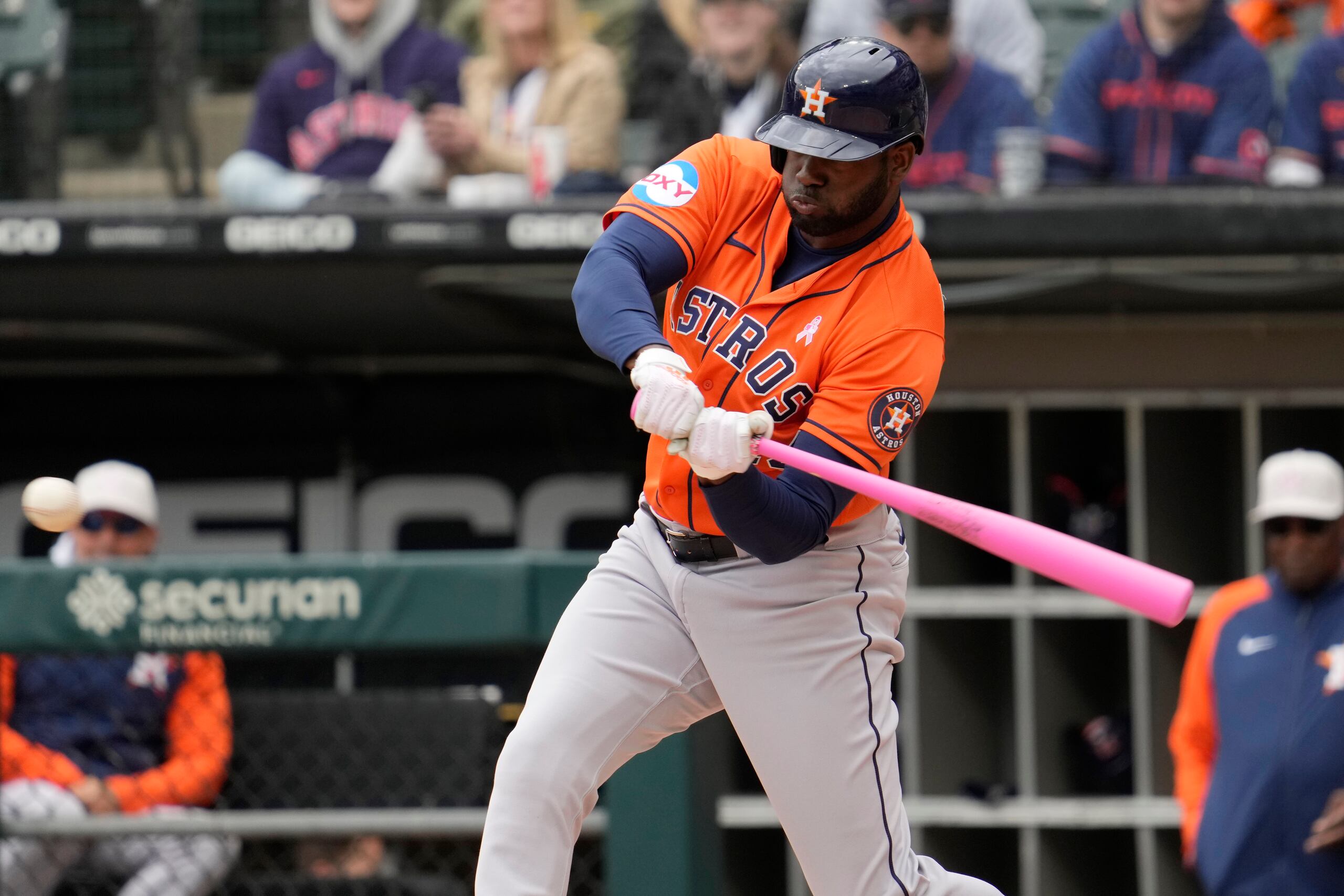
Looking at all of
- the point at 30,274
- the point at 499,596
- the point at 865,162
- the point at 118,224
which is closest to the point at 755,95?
the point at 118,224

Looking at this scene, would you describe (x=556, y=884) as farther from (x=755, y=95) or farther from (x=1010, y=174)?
(x=755, y=95)

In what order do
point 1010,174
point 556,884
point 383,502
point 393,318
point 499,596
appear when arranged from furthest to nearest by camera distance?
1. point 383,502
2. point 393,318
3. point 1010,174
4. point 499,596
5. point 556,884

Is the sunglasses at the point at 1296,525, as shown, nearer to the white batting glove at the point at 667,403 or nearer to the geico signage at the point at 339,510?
the white batting glove at the point at 667,403

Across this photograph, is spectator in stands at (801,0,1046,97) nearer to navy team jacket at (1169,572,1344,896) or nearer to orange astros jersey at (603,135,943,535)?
navy team jacket at (1169,572,1344,896)

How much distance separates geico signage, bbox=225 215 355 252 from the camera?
4.62 metres

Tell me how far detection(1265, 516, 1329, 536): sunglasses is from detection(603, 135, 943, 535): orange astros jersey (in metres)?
1.88

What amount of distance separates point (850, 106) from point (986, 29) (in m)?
2.96

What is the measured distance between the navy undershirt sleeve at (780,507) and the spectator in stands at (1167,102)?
270 cm

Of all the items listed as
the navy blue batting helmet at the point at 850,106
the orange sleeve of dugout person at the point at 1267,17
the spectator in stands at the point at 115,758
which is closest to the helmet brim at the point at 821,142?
the navy blue batting helmet at the point at 850,106

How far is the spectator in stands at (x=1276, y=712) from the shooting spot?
3.76 meters

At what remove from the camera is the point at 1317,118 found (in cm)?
475

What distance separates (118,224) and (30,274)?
40 cm

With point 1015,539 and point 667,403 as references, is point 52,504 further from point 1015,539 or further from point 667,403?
point 1015,539

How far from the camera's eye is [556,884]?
2279 millimetres
